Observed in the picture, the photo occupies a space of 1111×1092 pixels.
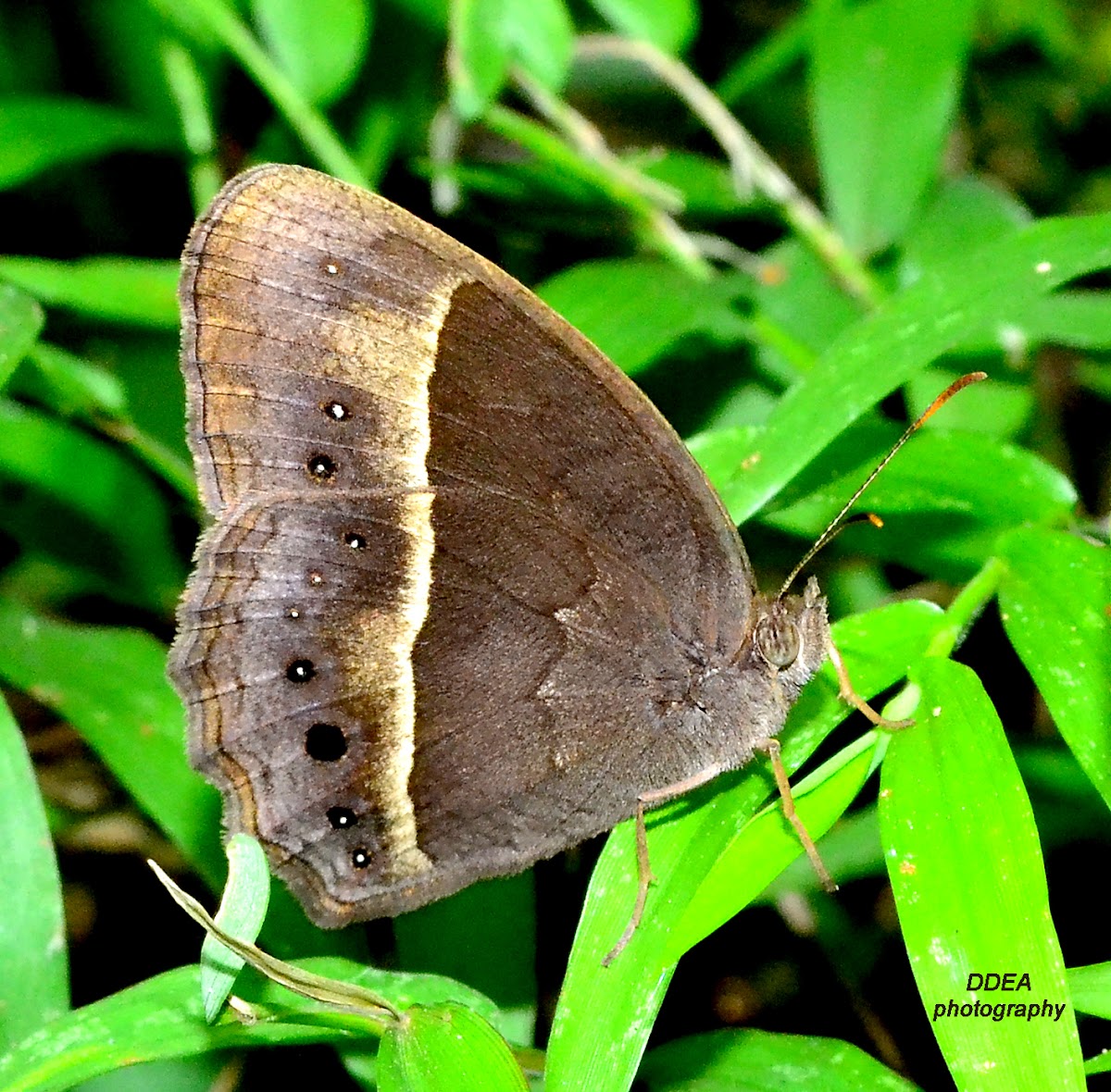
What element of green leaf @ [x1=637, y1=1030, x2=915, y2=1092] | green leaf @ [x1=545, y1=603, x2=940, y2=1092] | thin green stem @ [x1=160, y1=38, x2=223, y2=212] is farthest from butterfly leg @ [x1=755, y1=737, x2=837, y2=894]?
thin green stem @ [x1=160, y1=38, x2=223, y2=212]

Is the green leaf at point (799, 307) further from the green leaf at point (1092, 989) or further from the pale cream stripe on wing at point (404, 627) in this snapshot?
the green leaf at point (1092, 989)

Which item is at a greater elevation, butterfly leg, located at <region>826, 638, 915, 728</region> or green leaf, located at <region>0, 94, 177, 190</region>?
green leaf, located at <region>0, 94, 177, 190</region>

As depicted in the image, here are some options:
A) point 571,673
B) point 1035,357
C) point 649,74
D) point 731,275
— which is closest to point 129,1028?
point 571,673

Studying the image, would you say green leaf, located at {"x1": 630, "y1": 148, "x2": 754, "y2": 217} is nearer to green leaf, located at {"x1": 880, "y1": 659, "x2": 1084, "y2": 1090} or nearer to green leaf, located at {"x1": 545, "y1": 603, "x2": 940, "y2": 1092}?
green leaf, located at {"x1": 545, "y1": 603, "x2": 940, "y2": 1092}

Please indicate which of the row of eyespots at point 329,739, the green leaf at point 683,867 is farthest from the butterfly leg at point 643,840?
the row of eyespots at point 329,739

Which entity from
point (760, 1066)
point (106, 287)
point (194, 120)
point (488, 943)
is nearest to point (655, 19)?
point (194, 120)

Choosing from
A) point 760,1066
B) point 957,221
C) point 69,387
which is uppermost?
point 957,221

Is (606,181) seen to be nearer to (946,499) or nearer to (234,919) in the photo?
(946,499)

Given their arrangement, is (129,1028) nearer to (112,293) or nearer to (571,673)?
(571,673)
